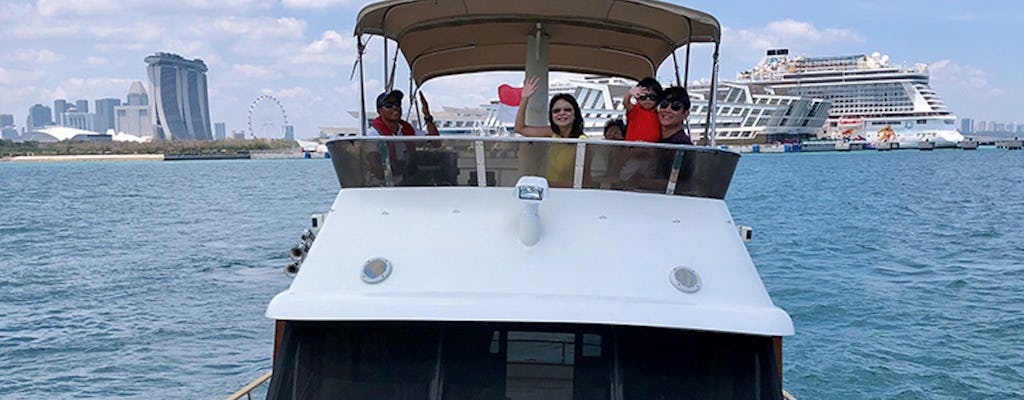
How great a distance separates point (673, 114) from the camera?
549 centimetres

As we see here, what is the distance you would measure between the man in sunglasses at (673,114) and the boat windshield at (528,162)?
832mm

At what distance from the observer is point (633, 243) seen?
4398 mm

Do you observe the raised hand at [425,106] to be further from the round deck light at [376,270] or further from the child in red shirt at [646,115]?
the round deck light at [376,270]

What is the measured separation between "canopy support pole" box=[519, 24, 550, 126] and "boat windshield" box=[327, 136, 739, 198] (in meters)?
2.60

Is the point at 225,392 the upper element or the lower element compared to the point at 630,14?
lower

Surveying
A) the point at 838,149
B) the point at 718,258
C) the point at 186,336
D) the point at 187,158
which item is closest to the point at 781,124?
the point at 838,149

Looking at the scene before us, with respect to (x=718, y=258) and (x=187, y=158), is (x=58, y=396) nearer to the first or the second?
(x=718, y=258)

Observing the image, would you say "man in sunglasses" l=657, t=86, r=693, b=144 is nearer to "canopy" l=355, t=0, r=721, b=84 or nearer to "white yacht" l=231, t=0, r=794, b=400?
"canopy" l=355, t=0, r=721, b=84

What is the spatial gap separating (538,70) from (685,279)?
335 cm

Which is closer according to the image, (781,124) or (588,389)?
(588,389)

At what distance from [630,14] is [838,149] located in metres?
138

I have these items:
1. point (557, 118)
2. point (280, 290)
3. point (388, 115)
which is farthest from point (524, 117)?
point (280, 290)

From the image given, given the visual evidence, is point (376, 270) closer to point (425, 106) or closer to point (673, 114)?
point (673, 114)

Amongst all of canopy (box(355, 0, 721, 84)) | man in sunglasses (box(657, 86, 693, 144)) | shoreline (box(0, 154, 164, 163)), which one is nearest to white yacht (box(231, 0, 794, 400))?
man in sunglasses (box(657, 86, 693, 144))
